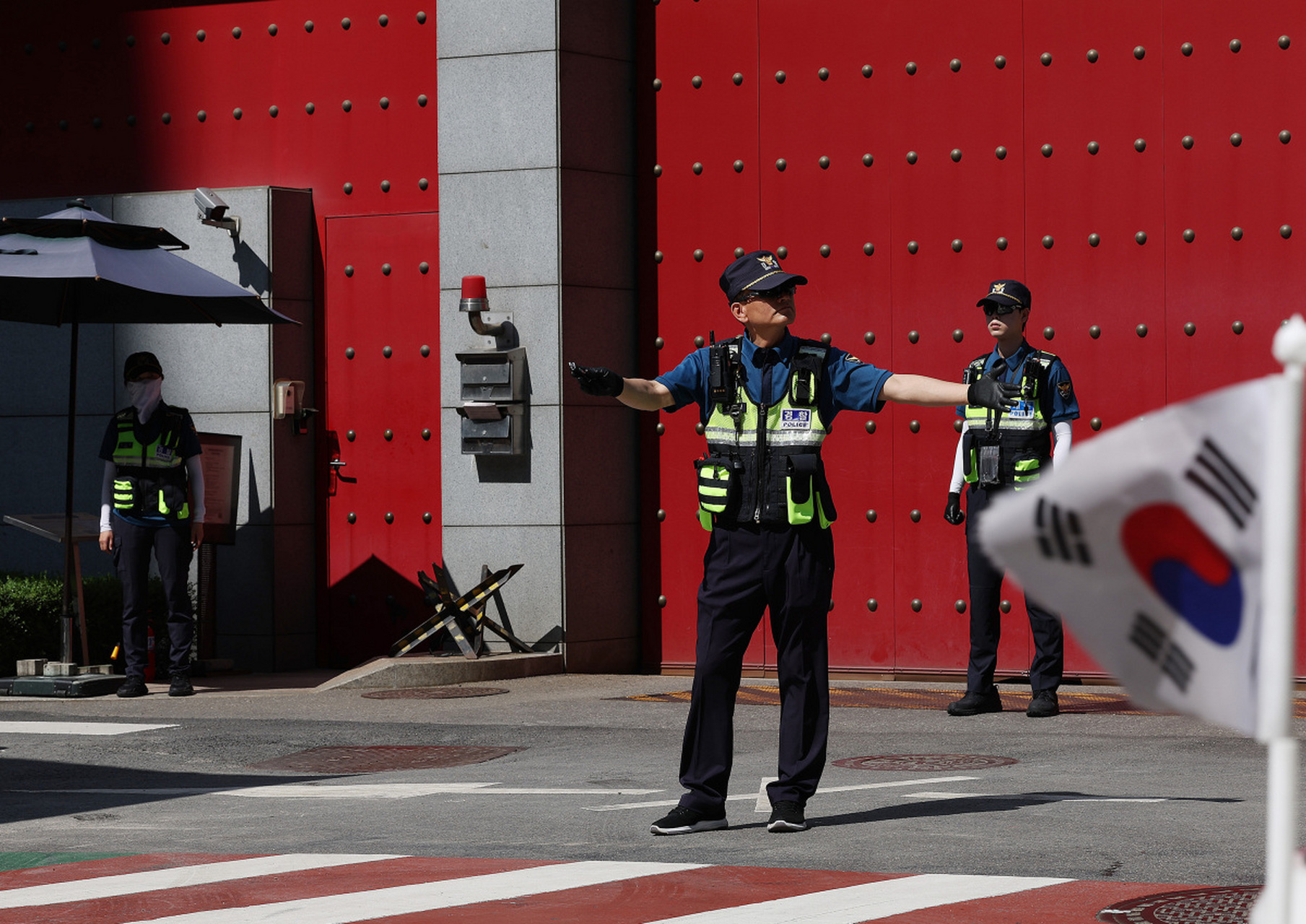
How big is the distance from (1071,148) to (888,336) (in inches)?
66.8

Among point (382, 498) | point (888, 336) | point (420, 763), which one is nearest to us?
point (420, 763)

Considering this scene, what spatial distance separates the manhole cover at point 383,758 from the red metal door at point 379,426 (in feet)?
15.2

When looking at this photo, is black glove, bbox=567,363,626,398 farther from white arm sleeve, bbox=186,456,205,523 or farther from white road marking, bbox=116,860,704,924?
white arm sleeve, bbox=186,456,205,523

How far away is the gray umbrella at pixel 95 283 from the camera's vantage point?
457 inches

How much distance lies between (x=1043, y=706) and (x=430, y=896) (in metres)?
5.64

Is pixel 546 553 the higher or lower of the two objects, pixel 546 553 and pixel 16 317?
the lower

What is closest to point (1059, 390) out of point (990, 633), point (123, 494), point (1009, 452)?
point (1009, 452)

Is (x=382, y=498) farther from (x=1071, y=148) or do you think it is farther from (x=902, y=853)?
(x=902, y=853)

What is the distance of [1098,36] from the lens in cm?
1254

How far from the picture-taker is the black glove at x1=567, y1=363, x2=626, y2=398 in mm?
6887

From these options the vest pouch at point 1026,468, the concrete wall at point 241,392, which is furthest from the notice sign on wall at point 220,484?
the vest pouch at point 1026,468

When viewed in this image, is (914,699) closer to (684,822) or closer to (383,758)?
(383,758)

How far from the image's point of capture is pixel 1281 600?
6.88ft

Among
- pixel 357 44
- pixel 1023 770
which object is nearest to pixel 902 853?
pixel 1023 770
